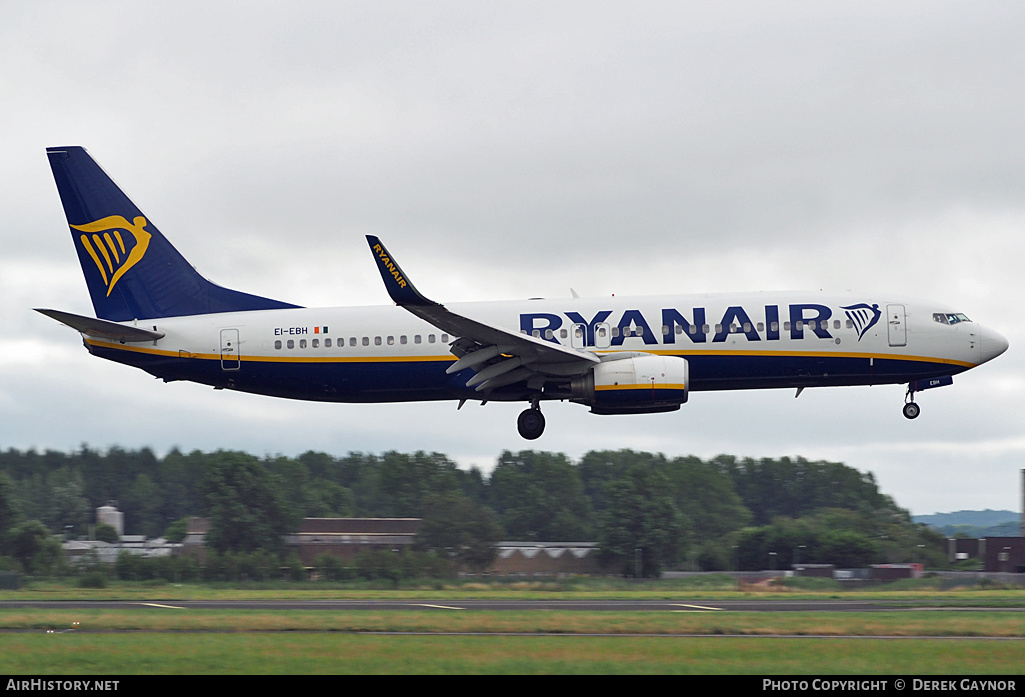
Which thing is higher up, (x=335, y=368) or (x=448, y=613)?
(x=335, y=368)

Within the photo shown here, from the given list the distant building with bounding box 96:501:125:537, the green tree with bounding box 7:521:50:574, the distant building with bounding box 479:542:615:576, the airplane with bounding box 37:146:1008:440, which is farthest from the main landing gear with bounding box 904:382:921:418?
the distant building with bounding box 96:501:125:537

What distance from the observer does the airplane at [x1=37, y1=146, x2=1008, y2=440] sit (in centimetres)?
3647

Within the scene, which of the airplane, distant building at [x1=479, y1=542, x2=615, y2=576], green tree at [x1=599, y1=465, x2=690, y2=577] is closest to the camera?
the airplane

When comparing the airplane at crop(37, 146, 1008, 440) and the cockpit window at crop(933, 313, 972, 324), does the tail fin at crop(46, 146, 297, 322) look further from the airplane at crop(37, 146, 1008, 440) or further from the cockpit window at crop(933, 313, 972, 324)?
the cockpit window at crop(933, 313, 972, 324)

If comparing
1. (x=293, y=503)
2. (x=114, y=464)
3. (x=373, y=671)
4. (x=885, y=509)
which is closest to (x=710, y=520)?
(x=885, y=509)

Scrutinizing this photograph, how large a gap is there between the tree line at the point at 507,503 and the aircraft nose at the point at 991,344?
1696 centimetres

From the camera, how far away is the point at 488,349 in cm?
3634

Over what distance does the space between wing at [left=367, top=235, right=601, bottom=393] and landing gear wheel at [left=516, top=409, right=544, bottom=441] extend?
99cm

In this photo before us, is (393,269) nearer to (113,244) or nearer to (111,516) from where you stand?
(113,244)

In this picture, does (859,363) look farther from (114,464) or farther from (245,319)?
(114,464)

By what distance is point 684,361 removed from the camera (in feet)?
118

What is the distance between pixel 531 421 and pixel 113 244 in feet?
51.0

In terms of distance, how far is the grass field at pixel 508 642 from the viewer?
20.6 meters
